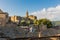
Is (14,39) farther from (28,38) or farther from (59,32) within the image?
(59,32)

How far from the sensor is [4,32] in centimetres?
554

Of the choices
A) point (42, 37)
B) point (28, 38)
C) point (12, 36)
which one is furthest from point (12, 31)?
point (42, 37)

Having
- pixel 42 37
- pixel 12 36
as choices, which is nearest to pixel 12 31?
pixel 12 36

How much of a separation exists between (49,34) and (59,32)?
0.36 m

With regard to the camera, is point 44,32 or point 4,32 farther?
point 44,32

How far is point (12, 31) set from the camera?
563 cm

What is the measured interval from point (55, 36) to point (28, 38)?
2.92ft

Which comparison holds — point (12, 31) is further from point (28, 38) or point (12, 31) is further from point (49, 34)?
point (49, 34)

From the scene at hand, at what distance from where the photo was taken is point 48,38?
5.91m

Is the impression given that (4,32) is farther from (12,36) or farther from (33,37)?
(33,37)

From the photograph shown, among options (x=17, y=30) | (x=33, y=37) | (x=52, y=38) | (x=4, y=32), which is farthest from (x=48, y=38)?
(x=4, y=32)

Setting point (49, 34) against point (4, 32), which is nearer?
point (4, 32)

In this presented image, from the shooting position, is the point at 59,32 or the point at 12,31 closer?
the point at 12,31

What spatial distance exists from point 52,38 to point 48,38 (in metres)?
0.13
